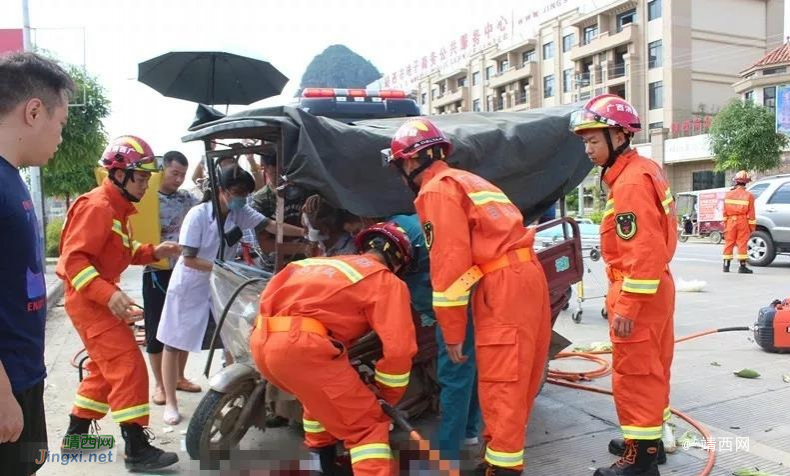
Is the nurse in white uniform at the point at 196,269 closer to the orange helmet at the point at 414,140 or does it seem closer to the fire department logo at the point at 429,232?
the orange helmet at the point at 414,140

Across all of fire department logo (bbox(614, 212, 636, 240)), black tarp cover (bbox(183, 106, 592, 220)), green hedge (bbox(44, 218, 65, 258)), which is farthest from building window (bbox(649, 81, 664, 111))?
fire department logo (bbox(614, 212, 636, 240))

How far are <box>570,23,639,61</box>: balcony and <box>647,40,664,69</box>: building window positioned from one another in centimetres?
122

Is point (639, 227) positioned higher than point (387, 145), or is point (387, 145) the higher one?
point (387, 145)

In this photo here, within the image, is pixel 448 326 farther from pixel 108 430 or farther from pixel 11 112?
pixel 108 430

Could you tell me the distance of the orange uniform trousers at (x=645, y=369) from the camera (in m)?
3.34

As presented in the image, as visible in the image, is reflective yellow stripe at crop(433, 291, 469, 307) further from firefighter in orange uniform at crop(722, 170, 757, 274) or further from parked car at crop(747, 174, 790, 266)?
parked car at crop(747, 174, 790, 266)

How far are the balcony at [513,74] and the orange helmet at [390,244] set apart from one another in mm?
48989

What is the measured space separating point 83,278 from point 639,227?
2.99 m

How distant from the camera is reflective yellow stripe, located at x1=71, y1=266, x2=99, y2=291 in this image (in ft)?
11.5

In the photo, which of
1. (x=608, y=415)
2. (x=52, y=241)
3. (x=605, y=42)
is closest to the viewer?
(x=608, y=415)

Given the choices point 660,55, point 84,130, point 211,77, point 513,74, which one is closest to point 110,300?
point 211,77

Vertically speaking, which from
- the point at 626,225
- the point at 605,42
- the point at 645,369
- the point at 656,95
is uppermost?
the point at 605,42

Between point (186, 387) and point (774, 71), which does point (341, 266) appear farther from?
point (774, 71)

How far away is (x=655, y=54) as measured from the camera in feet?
129
